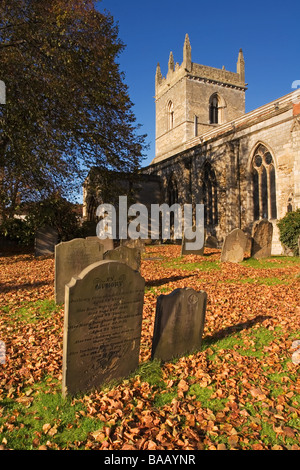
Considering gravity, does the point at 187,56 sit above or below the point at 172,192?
above

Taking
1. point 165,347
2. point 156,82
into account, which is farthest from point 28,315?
point 156,82

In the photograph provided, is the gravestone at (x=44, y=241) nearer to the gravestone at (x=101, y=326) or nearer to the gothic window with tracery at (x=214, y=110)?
the gravestone at (x=101, y=326)

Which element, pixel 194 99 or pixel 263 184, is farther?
pixel 194 99

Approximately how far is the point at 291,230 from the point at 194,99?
25.4 m

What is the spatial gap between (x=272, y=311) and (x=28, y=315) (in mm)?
4663

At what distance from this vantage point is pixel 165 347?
3.94 meters

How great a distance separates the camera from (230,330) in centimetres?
495

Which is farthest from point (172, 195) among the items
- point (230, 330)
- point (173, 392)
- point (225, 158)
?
point (173, 392)

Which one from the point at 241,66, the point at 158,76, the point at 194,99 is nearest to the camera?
the point at 194,99

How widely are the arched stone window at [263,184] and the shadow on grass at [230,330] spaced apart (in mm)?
12582

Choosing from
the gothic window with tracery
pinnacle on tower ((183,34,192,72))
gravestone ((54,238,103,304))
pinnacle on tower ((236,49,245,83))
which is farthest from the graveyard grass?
pinnacle on tower ((236,49,245,83))

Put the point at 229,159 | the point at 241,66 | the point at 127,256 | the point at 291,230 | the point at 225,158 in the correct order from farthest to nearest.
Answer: the point at 241,66, the point at 225,158, the point at 229,159, the point at 291,230, the point at 127,256

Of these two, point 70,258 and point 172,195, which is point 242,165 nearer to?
point 172,195

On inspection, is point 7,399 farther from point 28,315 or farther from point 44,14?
point 44,14
